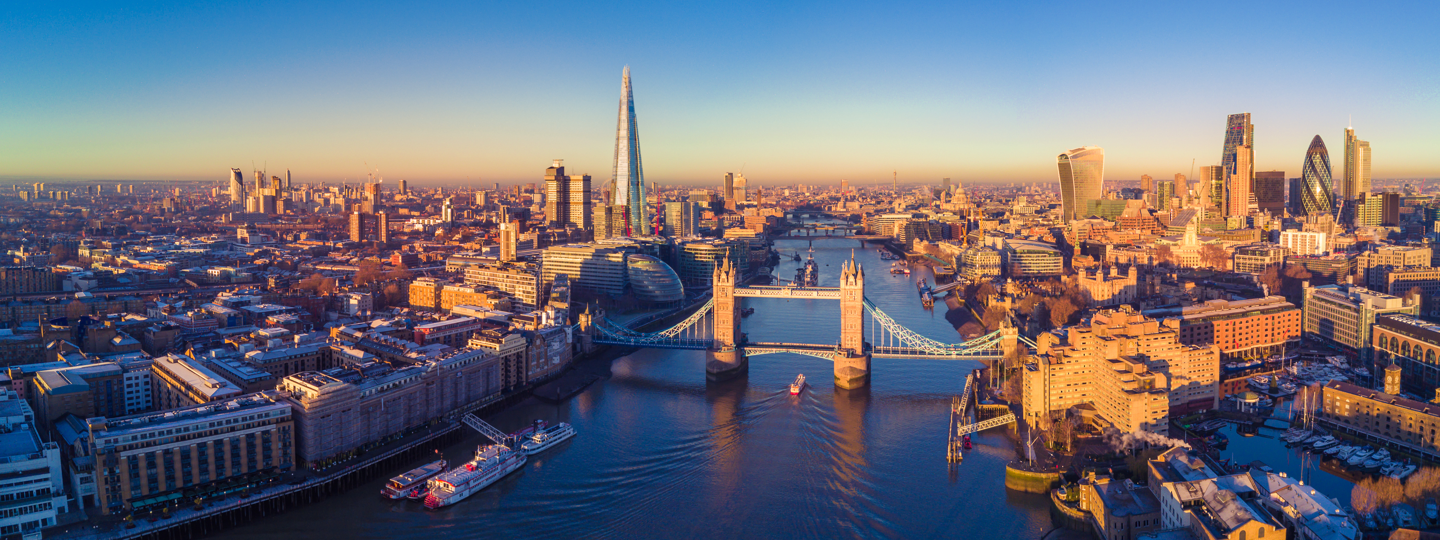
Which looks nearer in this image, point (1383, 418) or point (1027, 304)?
point (1383, 418)

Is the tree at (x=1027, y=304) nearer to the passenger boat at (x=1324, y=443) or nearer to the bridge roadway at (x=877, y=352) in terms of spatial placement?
the bridge roadway at (x=877, y=352)

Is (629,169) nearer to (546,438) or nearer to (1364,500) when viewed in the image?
(546,438)

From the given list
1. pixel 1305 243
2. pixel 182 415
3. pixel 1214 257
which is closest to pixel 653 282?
pixel 182 415

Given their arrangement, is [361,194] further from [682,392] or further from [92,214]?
[682,392]

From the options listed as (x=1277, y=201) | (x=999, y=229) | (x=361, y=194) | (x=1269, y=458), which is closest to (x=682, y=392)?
(x=1269, y=458)

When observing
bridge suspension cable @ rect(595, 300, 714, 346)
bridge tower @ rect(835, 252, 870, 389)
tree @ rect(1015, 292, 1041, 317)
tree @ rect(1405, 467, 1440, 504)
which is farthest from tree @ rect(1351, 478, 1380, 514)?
tree @ rect(1015, 292, 1041, 317)

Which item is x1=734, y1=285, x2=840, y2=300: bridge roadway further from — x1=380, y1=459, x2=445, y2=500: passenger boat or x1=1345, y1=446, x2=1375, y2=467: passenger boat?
x1=1345, y1=446, x2=1375, y2=467: passenger boat

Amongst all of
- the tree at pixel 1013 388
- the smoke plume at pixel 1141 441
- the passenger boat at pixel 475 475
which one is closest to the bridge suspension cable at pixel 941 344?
the tree at pixel 1013 388
